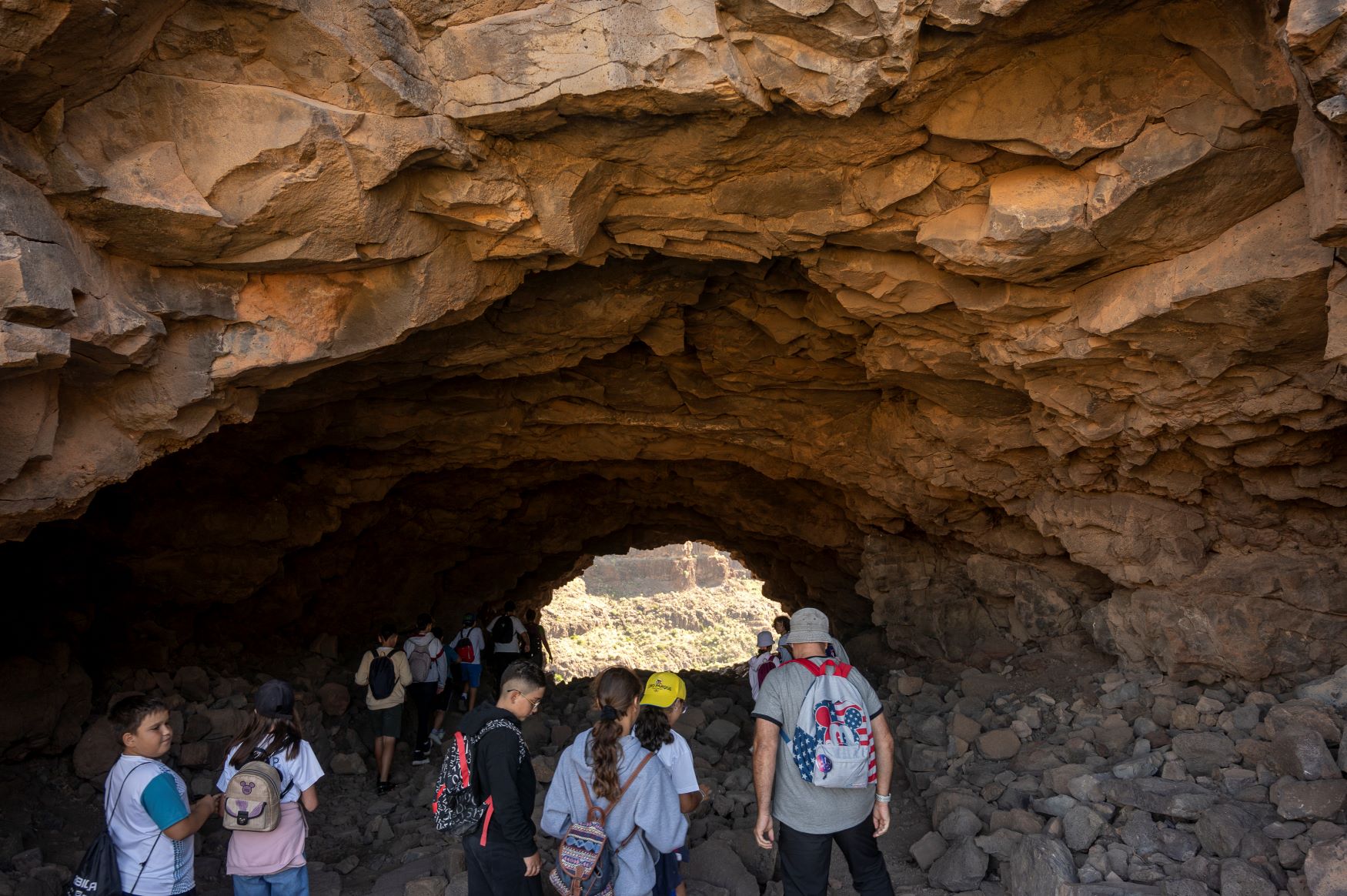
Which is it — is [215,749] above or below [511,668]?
below

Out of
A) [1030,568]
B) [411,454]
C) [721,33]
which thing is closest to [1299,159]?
[721,33]

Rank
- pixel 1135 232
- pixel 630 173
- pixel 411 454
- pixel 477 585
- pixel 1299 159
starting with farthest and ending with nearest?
1. pixel 477 585
2. pixel 411 454
3. pixel 630 173
4. pixel 1135 232
5. pixel 1299 159

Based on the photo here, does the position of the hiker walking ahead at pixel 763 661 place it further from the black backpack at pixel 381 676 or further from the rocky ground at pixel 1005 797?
the black backpack at pixel 381 676

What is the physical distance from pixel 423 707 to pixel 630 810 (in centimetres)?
539

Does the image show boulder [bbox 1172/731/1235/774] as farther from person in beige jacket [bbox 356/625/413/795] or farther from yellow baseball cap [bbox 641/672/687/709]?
person in beige jacket [bbox 356/625/413/795]

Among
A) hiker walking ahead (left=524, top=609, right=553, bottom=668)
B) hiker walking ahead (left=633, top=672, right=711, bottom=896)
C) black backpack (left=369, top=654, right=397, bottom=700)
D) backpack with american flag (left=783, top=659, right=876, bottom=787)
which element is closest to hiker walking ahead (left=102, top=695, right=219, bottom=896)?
hiker walking ahead (left=633, top=672, right=711, bottom=896)

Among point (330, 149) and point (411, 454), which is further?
point (411, 454)

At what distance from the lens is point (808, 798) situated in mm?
3779

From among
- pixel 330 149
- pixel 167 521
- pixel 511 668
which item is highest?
pixel 330 149

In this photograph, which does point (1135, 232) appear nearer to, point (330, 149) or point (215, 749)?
point (330, 149)

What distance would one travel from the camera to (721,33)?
3.80 meters

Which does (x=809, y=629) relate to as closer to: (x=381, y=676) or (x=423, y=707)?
(x=381, y=676)

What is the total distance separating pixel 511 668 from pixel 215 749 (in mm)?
5302

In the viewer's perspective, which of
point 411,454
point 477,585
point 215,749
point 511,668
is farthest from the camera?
point 477,585
